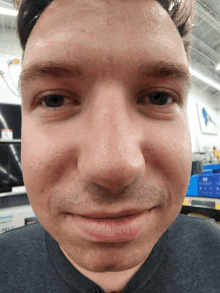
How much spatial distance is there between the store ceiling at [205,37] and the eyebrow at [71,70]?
0.74 m

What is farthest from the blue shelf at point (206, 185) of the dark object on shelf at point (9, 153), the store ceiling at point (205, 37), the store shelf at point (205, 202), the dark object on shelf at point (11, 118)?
the dark object on shelf at point (11, 118)

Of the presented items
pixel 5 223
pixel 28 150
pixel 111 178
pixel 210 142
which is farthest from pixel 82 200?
pixel 210 142

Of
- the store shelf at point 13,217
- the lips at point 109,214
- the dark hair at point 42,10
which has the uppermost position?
the dark hair at point 42,10

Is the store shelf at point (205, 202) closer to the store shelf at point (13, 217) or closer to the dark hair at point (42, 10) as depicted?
the dark hair at point (42, 10)

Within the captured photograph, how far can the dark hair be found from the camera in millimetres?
459

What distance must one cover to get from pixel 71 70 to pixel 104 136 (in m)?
0.16

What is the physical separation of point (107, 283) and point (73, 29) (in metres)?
0.67

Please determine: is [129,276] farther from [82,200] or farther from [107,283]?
[82,200]

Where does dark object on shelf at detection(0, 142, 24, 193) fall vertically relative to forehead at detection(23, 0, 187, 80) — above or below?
below

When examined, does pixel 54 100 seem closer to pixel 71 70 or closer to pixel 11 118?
pixel 71 70

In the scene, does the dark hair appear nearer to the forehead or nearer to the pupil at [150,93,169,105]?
the forehead

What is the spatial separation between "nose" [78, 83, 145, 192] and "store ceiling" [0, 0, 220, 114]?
A: 0.89 meters

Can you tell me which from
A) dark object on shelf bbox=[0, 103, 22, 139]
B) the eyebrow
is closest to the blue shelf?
the eyebrow

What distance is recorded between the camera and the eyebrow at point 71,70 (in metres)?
0.34
